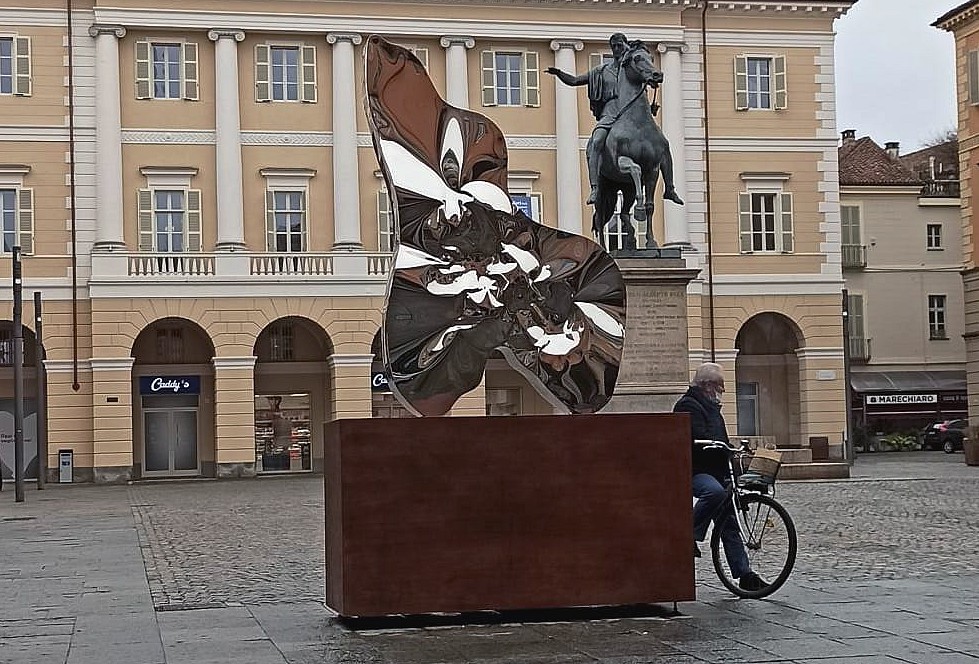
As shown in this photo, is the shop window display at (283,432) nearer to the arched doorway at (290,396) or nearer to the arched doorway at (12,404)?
the arched doorway at (290,396)

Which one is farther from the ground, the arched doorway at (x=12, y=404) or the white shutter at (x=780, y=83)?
the white shutter at (x=780, y=83)

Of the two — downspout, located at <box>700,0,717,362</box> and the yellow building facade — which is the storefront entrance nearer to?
the yellow building facade

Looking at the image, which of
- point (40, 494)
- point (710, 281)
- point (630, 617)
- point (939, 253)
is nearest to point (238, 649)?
point (630, 617)

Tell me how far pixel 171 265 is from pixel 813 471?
1907 centimetres

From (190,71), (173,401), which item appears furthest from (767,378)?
(190,71)

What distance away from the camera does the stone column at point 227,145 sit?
4419cm

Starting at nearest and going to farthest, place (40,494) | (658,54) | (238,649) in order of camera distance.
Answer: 1. (238,649)
2. (40,494)
3. (658,54)

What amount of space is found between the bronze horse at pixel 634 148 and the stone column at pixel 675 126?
25562 millimetres

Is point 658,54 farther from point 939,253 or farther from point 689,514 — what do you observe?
point 689,514

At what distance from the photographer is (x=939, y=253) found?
67.4 metres

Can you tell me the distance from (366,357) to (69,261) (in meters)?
8.60

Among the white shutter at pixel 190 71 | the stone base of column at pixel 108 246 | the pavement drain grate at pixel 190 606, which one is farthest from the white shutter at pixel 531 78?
the pavement drain grate at pixel 190 606

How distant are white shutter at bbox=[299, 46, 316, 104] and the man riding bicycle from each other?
34.9 metres

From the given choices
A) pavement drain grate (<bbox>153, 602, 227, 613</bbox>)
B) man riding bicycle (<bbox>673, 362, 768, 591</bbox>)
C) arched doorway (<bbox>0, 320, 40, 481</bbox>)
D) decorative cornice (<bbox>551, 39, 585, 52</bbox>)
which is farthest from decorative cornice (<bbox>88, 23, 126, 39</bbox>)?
man riding bicycle (<bbox>673, 362, 768, 591</bbox>)
